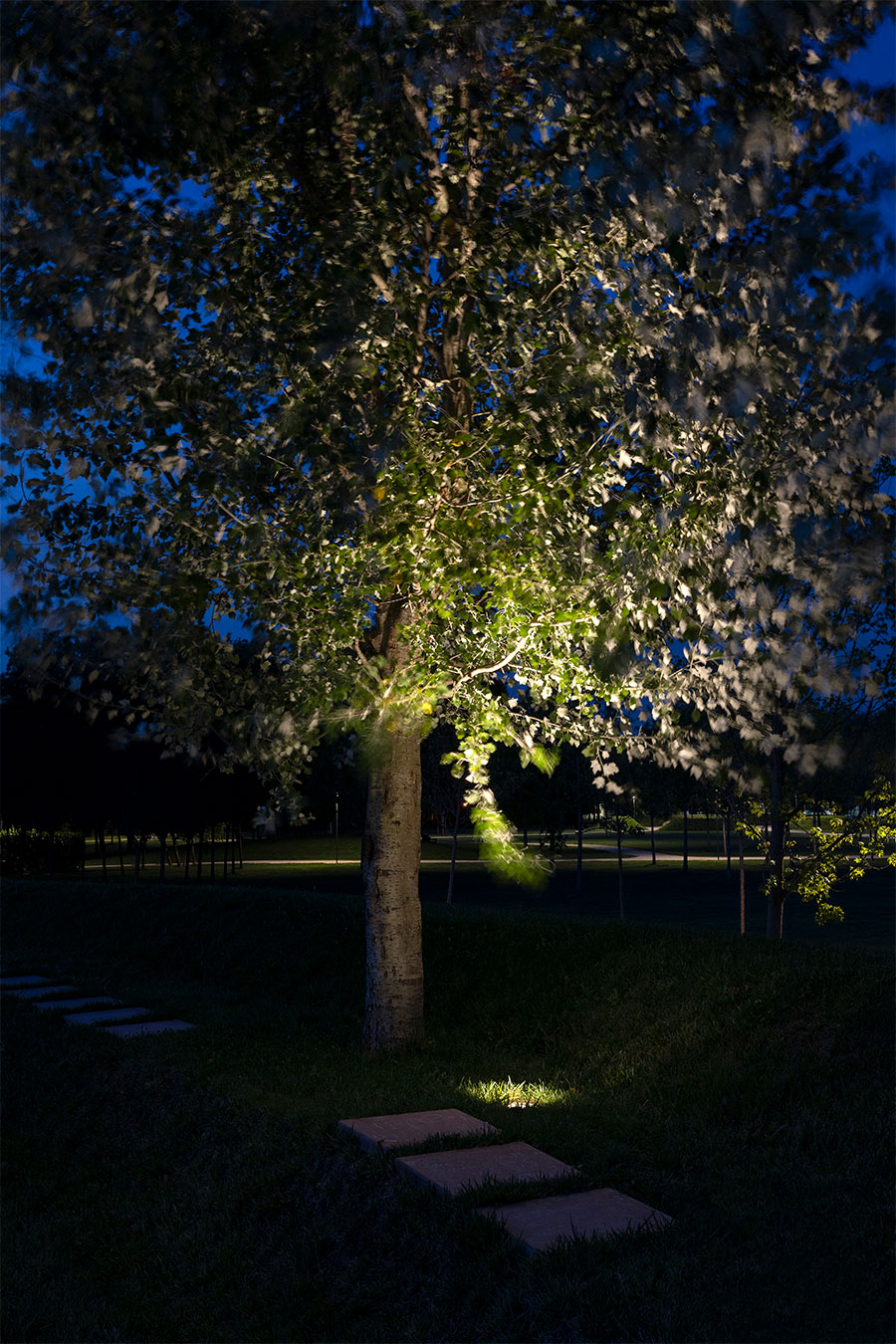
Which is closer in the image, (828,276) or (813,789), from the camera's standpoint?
(828,276)

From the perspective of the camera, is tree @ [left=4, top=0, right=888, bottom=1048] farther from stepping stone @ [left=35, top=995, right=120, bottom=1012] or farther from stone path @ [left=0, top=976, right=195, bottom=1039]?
stepping stone @ [left=35, top=995, right=120, bottom=1012]

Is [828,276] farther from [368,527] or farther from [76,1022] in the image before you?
[76,1022]

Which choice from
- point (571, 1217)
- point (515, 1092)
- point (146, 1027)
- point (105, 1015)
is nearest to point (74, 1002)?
point (105, 1015)

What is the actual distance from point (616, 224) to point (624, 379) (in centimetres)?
110

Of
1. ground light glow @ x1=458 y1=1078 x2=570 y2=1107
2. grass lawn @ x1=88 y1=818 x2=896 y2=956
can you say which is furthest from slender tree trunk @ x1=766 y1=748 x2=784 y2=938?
ground light glow @ x1=458 y1=1078 x2=570 y2=1107

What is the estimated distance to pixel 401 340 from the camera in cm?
802

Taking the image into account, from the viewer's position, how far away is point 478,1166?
5879mm

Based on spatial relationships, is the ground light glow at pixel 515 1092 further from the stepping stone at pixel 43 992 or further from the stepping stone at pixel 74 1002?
the stepping stone at pixel 43 992

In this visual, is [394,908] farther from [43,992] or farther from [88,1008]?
[43,992]

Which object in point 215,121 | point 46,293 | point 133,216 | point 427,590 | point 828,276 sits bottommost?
point 427,590

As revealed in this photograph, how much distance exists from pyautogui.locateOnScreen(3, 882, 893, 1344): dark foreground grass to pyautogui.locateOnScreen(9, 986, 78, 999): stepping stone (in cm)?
76

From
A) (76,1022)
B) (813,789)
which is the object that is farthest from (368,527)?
(813,789)

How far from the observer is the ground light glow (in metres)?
7.48

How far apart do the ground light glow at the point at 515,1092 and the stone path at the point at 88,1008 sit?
3.44 m
